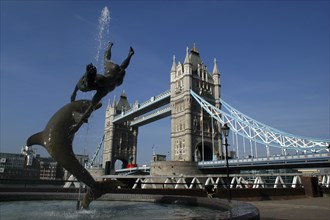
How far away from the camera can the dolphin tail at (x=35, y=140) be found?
18.9 feet

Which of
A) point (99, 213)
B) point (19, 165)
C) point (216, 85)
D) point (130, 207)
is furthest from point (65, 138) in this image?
point (19, 165)

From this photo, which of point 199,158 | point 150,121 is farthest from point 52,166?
point 199,158

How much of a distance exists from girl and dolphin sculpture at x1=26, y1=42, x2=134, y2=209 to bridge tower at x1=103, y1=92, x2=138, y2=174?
65.1 m

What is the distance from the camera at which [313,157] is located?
2798cm

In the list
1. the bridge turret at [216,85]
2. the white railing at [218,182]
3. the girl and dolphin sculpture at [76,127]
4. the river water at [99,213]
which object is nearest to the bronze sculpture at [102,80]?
the girl and dolphin sculpture at [76,127]

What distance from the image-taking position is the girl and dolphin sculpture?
18.5 ft

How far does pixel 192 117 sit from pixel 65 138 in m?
40.5

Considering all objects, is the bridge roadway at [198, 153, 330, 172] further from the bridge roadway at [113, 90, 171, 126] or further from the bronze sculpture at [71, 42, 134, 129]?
the bronze sculpture at [71, 42, 134, 129]

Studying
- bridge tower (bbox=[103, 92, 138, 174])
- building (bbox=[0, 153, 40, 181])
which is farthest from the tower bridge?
building (bbox=[0, 153, 40, 181])

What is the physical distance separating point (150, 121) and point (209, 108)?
67.6 ft

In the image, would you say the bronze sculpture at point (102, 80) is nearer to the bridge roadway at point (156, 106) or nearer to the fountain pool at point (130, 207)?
the fountain pool at point (130, 207)

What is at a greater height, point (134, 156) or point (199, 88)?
point (199, 88)

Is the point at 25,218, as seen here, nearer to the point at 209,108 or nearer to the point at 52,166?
the point at 209,108

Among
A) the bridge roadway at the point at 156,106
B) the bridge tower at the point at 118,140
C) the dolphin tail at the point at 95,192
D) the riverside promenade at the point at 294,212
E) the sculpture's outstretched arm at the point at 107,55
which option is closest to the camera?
the dolphin tail at the point at 95,192
